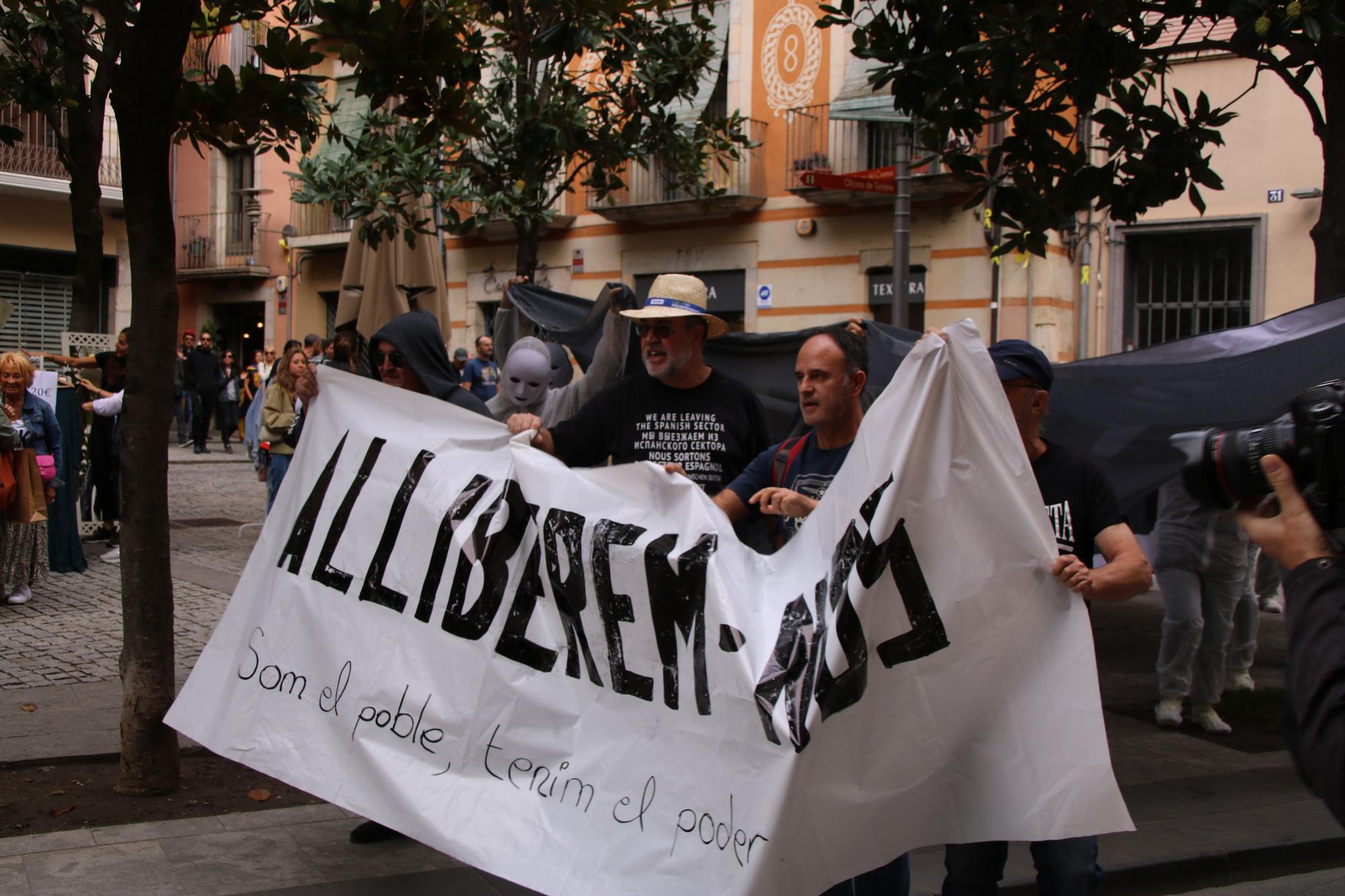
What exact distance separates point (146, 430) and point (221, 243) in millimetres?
28422

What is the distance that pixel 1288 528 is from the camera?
6.56 feet

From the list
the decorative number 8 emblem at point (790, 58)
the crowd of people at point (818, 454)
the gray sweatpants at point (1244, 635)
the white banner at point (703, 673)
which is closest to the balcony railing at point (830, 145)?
the decorative number 8 emblem at point (790, 58)

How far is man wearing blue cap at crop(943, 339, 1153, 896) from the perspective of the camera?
336cm

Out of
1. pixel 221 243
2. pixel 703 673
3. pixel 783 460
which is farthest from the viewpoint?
pixel 221 243

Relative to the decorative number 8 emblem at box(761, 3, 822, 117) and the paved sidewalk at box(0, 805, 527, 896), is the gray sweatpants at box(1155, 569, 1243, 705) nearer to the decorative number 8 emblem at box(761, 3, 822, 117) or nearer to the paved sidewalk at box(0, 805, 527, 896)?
the paved sidewalk at box(0, 805, 527, 896)

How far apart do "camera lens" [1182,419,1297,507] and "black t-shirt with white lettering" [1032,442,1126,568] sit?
4.69 feet

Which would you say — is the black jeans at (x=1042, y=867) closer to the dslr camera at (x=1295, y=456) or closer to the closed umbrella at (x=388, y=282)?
the dslr camera at (x=1295, y=456)

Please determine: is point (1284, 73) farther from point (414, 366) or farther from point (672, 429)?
point (414, 366)

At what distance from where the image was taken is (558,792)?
11.8ft

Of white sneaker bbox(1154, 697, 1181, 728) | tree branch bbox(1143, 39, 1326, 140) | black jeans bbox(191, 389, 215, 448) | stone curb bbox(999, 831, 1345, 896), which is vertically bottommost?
stone curb bbox(999, 831, 1345, 896)

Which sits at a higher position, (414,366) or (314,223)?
(314,223)

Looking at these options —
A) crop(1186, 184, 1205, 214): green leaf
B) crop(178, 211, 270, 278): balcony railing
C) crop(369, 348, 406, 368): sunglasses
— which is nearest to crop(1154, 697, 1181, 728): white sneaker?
crop(1186, 184, 1205, 214): green leaf

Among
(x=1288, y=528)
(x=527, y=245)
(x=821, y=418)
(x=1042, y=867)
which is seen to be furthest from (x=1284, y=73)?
(x=527, y=245)

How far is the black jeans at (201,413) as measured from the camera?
78.5 ft
